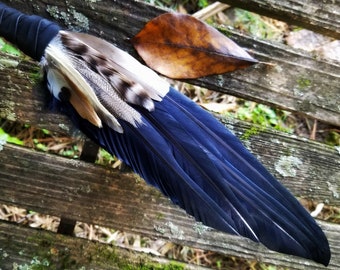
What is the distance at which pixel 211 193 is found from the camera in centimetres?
119

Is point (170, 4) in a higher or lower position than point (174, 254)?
higher

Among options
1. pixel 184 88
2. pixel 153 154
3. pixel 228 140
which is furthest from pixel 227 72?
pixel 184 88

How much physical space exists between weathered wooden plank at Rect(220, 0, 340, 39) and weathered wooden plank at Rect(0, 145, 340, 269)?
0.61 metres

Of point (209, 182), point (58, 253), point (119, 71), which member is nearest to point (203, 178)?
point (209, 182)

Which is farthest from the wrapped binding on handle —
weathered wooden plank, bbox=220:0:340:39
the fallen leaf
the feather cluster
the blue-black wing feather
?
weathered wooden plank, bbox=220:0:340:39

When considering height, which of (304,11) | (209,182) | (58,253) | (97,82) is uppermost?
(304,11)

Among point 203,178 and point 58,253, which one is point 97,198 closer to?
point 58,253

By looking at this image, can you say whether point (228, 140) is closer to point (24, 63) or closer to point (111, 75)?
point (111, 75)

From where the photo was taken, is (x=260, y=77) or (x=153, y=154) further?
(x=260, y=77)

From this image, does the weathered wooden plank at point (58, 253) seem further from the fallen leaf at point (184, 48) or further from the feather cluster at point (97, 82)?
the fallen leaf at point (184, 48)

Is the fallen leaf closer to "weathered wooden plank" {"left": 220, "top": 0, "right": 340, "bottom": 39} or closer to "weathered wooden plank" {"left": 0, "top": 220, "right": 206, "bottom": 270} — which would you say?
"weathered wooden plank" {"left": 220, "top": 0, "right": 340, "bottom": 39}

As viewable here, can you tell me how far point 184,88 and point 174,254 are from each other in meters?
0.74

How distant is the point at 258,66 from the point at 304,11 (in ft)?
0.68

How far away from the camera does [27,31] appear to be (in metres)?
1.13
